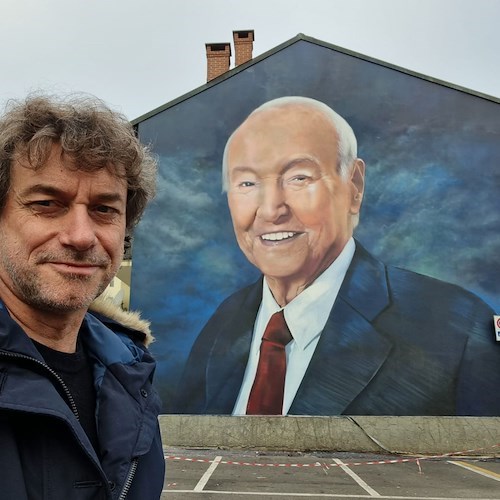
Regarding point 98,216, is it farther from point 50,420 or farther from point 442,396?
point 442,396

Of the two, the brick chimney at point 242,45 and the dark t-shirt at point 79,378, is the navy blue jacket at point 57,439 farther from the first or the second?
the brick chimney at point 242,45

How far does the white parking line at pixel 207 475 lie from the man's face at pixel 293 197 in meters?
4.95

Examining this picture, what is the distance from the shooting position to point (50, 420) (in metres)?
1.25

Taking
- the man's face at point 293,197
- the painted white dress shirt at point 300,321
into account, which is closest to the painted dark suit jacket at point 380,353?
the painted white dress shirt at point 300,321

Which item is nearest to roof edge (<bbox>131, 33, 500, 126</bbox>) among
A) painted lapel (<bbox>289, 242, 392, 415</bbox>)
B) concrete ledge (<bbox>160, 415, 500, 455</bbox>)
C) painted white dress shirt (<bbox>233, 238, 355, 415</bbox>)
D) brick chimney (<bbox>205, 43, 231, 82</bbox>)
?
brick chimney (<bbox>205, 43, 231, 82</bbox>)

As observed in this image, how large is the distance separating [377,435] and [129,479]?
1207 cm

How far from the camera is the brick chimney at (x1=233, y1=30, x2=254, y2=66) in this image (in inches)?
685

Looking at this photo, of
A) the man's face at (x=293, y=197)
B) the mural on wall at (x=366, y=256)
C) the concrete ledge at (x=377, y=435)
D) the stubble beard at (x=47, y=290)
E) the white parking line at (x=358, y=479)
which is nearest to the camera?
the stubble beard at (x=47, y=290)

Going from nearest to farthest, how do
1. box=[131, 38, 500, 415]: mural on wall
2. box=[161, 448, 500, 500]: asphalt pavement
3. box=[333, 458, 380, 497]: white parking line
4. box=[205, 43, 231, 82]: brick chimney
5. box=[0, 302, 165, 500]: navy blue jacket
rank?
box=[0, 302, 165, 500]: navy blue jacket < box=[161, 448, 500, 500]: asphalt pavement < box=[333, 458, 380, 497]: white parking line < box=[131, 38, 500, 415]: mural on wall < box=[205, 43, 231, 82]: brick chimney

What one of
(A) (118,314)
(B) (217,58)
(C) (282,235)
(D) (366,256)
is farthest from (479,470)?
(B) (217,58)

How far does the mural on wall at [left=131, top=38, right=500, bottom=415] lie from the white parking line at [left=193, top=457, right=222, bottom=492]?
243 cm

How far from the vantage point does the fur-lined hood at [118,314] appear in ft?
6.54

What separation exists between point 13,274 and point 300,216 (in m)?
12.1

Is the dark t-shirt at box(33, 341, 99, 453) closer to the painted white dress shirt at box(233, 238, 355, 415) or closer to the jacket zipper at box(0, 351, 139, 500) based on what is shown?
the jacket zipper at box(0, 351, 139, 500)
